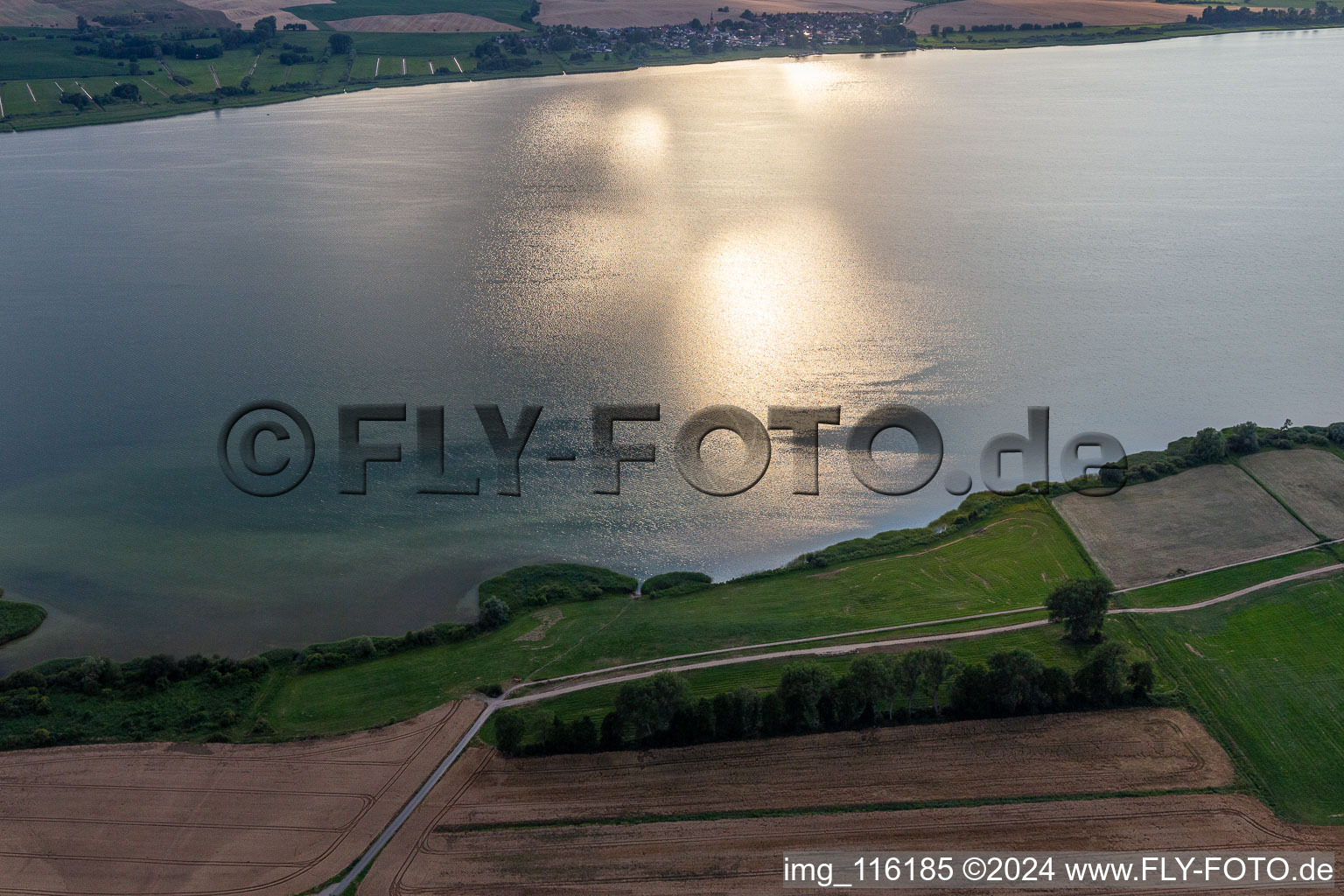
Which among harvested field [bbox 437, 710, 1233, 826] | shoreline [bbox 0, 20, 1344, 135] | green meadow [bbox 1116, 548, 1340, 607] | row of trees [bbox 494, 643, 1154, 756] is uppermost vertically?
shoreline [bbox 0, 20, 1344, 135]

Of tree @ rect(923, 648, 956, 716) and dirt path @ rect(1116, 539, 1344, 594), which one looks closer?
tree @ rect(923, 648, 956, 716)

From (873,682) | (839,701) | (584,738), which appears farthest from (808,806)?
(584,738)

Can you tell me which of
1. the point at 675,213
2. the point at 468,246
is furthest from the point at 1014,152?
the point at 468,246

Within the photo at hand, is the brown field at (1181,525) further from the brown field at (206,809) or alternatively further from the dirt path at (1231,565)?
the brown field at (206,809)

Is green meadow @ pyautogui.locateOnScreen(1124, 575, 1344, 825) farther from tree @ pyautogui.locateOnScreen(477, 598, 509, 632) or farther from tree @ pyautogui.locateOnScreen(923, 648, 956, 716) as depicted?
tree @ pyautogui.locateOnScreen(477, 598, 509, 632)

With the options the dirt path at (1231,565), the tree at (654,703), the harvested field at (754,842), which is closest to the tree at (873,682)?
the harvested field at (754,842)

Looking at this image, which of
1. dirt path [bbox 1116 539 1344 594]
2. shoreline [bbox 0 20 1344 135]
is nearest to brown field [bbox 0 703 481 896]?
dirt path [bbox 1116 539 1344 594]

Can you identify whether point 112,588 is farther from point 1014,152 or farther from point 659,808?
point 1014,152

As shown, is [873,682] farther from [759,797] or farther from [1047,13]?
[1047,13]

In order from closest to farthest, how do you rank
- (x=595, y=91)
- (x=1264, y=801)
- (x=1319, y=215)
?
(x=1264, y=801) < (x=1319, y=215) < (x=595, y=91)
